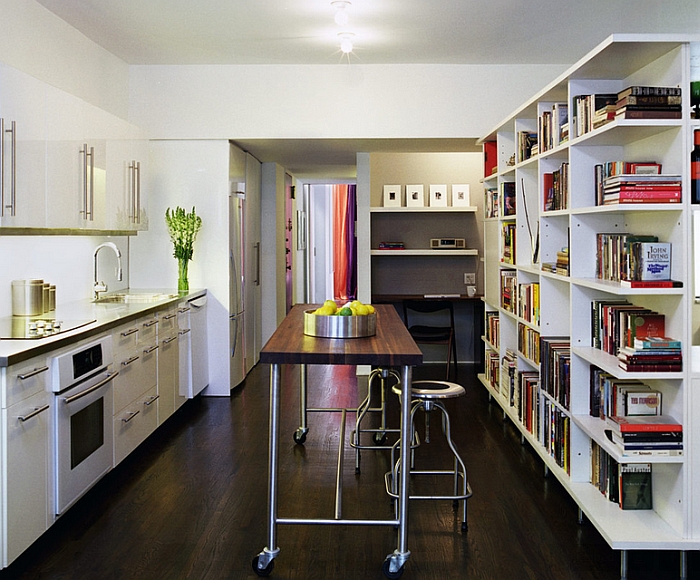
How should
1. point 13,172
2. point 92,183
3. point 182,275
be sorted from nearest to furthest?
point 13,172
point 92,183
point 182,275

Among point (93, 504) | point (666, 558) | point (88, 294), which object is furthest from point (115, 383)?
point (666, 558)

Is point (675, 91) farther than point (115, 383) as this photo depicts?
No

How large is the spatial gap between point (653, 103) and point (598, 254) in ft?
2.78

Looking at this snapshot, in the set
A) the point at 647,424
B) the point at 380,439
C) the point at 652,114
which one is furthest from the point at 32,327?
the point at 652,114

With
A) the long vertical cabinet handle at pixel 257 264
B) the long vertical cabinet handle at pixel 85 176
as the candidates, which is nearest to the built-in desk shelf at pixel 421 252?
the long vertical cabinet handle at pixel 257 264

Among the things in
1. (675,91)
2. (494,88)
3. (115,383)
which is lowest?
(115,383)

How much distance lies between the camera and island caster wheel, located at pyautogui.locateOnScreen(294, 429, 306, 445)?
4.90 m

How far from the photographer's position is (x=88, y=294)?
5266 millimetres

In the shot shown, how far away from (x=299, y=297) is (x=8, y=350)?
941 cm

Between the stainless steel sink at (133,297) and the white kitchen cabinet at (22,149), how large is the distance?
5.26 feet

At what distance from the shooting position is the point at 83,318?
4004 mm

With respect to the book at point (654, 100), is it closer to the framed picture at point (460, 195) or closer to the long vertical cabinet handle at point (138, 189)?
the long vertical cabinet handle at point (138, 189)

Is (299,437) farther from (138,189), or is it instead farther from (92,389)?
(138,189)

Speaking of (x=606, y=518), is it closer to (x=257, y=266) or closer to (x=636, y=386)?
(x=636, y=386)
